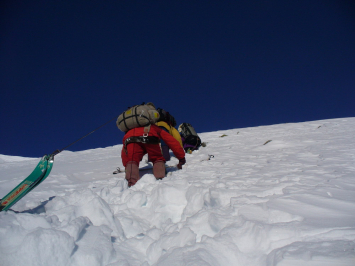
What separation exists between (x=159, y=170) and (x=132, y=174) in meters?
0.49

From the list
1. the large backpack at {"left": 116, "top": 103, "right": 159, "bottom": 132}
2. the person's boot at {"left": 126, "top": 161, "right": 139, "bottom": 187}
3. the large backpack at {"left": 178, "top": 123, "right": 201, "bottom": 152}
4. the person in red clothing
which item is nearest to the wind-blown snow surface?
the person's boot at {"left": 126, "top": 161, "right": 139, "bottom": 187}

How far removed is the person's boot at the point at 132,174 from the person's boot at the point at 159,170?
34 cm

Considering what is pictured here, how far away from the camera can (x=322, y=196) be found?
1.87m

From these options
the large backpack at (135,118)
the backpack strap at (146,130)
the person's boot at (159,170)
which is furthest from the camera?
the large backpack at (135,118)

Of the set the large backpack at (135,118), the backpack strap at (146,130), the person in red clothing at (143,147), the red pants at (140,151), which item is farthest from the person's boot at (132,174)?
the large backpack at (135,118)

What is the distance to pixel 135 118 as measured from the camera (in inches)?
154

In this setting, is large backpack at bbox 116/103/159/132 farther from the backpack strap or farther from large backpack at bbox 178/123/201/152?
large backpack at bbox 178/123/201/152

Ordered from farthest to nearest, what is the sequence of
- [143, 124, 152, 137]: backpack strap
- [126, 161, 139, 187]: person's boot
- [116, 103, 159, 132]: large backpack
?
1. [116, 103, 159, 132]: large backpack
2. [143, 124, 152, 137]: backpack strap
3. [126, 161, 139, 187]: person's boot

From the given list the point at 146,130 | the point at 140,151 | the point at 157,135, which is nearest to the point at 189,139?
the point at 157,135

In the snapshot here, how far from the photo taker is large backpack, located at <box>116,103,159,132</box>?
12.8 ft

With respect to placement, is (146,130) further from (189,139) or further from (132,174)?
(189,139)

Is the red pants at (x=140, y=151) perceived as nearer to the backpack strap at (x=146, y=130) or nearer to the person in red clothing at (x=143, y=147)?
the person in red clothing at (x=143, y=147)

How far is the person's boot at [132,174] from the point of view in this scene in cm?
307

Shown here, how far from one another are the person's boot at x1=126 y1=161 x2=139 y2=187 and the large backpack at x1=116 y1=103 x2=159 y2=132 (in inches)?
34.6
